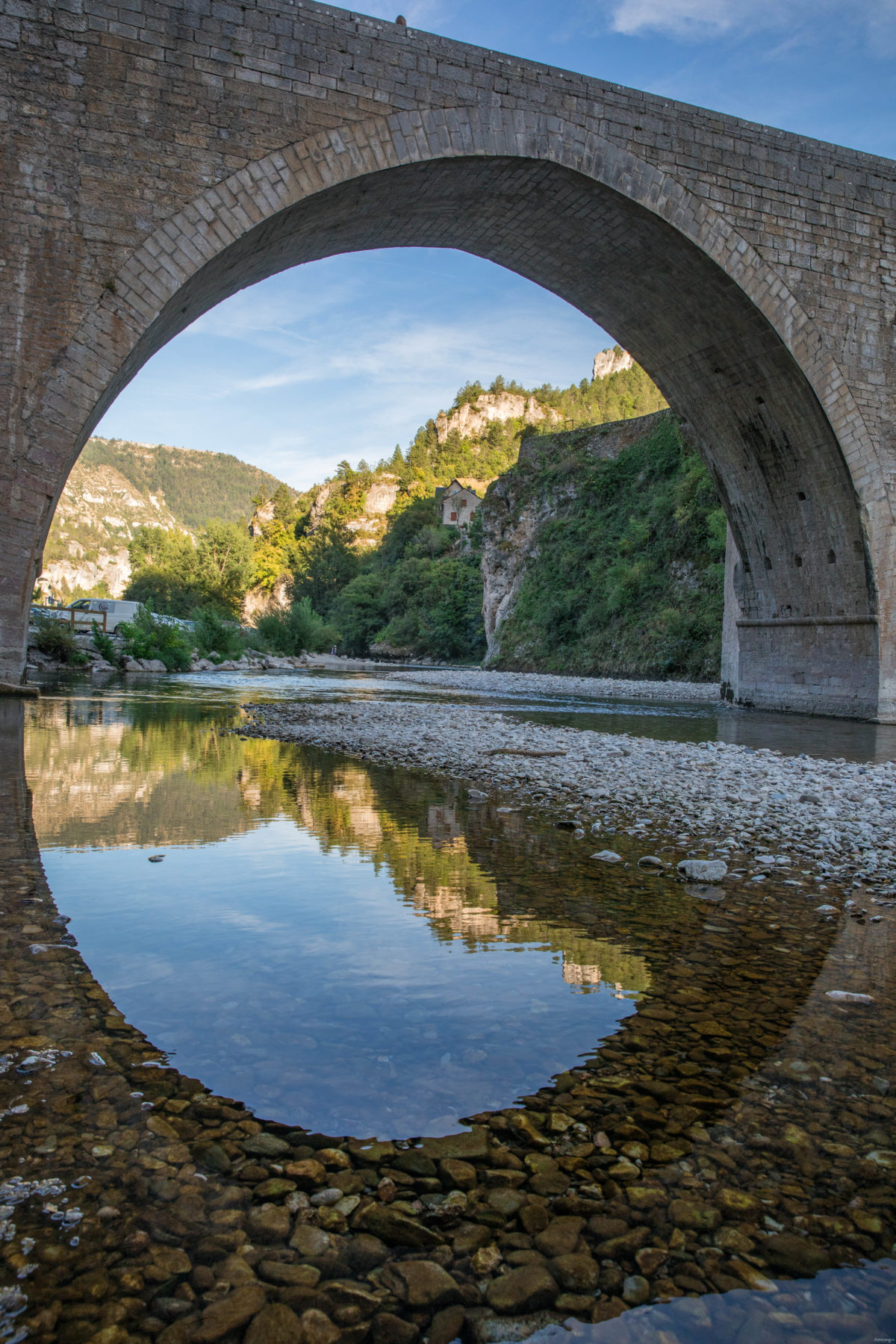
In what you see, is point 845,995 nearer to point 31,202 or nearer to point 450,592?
point 31,202

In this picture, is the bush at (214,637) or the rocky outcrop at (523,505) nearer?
the bush at (214,637)

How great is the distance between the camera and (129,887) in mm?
3576

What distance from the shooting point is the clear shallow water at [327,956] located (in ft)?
6.81

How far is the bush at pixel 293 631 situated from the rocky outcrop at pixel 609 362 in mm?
98736

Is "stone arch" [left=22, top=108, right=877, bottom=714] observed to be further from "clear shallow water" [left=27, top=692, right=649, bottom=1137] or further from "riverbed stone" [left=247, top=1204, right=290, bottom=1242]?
"riverbed stone" [left=247, top=1204, right=290, bottom=1242]

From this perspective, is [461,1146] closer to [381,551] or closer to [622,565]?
[622,565]

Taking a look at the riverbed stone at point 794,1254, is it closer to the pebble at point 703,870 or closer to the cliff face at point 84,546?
the pebble at point 703,870

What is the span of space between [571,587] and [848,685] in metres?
23.4

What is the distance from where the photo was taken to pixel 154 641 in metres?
25.9

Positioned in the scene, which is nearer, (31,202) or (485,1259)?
(485,1259)

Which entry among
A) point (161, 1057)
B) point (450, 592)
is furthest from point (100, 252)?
point (450, 592)

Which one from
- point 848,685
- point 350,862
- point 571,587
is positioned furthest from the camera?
point 571,587

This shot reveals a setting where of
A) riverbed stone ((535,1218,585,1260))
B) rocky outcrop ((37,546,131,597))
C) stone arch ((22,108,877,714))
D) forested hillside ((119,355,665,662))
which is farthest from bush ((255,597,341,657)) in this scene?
rocky outcrop ((37,546,131,597))

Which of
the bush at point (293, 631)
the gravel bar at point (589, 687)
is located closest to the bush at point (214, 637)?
the gravel bar at point (589, 687)
